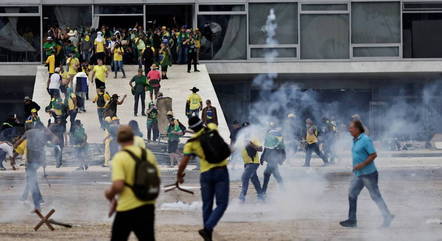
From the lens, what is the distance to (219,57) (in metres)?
39.0

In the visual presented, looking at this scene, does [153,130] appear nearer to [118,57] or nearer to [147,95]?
[147,95]

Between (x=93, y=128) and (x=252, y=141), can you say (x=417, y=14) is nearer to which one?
(x=93, y=128)

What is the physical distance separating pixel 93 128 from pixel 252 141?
12.3 m

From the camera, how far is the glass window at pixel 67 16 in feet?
128

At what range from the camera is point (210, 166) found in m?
12.3

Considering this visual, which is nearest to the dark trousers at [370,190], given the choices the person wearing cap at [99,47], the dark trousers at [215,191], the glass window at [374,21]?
the dark trousers at [215,191]

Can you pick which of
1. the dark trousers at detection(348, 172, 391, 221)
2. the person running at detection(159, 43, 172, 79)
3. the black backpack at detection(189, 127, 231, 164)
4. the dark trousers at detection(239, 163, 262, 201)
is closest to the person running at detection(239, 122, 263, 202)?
the dark trousers at detection(239, 163, 262, 201)

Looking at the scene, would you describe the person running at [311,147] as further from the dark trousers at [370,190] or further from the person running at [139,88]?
the dark trousers at [370,190]

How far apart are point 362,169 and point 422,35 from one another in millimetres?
26862

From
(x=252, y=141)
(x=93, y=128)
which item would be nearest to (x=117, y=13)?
(x=93, y=128)

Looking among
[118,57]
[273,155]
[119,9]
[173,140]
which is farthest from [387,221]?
[119,9]

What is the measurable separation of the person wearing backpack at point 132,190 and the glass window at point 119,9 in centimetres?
3019

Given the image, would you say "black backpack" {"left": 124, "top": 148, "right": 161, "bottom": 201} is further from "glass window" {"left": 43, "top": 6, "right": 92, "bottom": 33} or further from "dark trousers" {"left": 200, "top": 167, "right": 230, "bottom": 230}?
"glass window" {"left": 43, "top": 6, "right": 92, "bottom": 33}

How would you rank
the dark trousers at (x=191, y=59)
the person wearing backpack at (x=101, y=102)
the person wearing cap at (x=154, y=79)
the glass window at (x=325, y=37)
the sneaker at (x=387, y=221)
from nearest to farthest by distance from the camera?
the sneaker at (x=387, y=221) → the person wearing backpack at (x=101, y=102) → the person wearing cap at (x=154, y=79) → the dark trousers at (x=191, y=59) → the glass window at (x=325, y=37)
